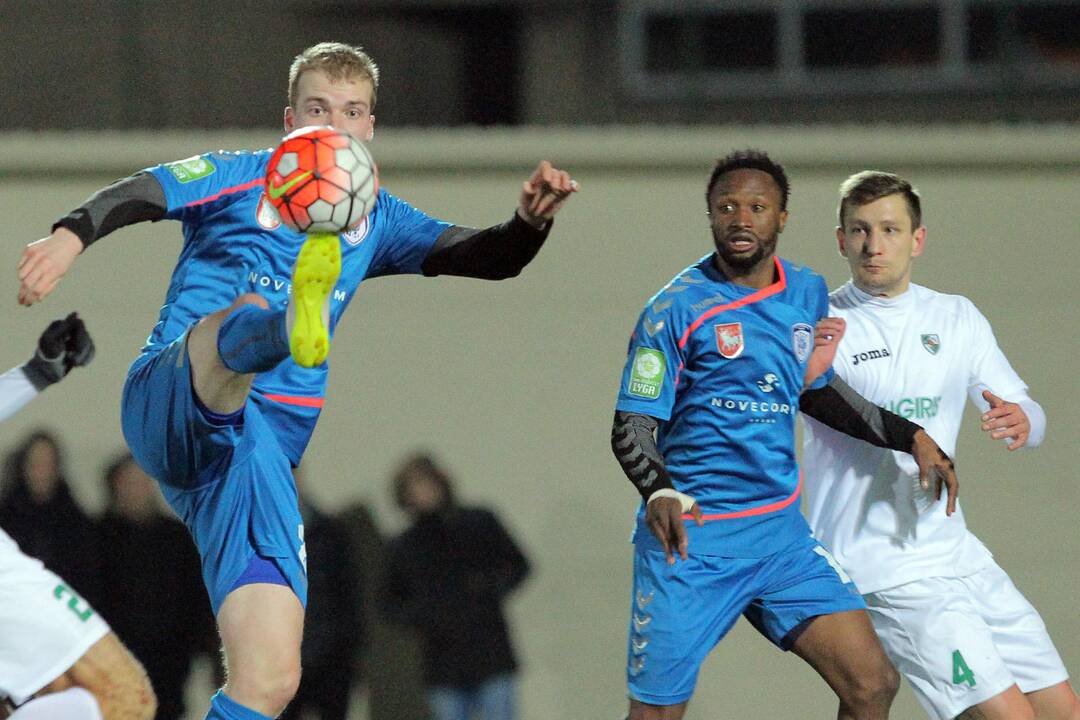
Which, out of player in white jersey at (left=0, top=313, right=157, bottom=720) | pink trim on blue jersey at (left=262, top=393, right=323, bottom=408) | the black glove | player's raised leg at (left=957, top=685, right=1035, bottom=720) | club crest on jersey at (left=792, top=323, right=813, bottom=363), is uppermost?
the black glove

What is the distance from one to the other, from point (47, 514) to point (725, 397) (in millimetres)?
3537

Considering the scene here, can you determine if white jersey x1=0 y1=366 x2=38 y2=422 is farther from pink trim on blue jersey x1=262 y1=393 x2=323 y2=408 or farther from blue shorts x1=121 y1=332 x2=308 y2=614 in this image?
pink trim on blue jersey x1=262 y1=393 x2=323 y2=408

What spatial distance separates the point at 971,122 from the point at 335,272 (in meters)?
4.51

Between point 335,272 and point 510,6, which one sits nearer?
point 335,272

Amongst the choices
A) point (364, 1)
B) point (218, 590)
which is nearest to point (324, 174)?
point (218, 590)

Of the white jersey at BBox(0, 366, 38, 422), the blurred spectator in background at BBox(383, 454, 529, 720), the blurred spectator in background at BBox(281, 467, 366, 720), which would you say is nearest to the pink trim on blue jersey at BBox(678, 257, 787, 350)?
the white jersey at BBox(0, 366, 38, 422)

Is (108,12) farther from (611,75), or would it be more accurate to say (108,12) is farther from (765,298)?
(765,298)

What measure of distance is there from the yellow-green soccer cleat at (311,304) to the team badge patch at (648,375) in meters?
1.05

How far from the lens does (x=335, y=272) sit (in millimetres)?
3408

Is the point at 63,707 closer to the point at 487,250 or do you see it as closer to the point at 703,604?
the point at 487,250

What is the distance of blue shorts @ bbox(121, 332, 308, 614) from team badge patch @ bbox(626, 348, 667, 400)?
3.17 feet

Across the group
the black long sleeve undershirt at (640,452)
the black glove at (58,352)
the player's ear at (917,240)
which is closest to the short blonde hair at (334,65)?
the black glove at (58,352)

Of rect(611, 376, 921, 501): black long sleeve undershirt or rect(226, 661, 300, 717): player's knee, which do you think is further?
rect(611, 376, 921, 501): black long sleeve undershirt

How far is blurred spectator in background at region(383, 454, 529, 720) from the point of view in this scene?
6.51m
